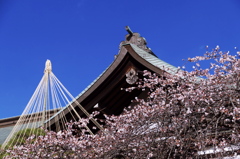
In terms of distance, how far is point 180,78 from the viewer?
468 cm

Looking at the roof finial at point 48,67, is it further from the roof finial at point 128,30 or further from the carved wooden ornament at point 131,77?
the carved wooden ornament at point 131,77

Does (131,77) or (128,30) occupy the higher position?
(128,30)

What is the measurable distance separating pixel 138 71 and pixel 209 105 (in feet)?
6.29

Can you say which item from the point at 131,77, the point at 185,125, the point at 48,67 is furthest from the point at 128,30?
the point at 185,125

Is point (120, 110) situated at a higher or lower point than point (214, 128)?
higher

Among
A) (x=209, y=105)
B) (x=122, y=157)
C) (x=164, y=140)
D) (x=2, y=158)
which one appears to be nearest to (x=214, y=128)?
(x=209, y=105)

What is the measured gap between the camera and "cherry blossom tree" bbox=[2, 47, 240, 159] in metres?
3.80

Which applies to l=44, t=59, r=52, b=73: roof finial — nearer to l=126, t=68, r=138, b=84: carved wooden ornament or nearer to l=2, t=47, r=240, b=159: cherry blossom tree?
l=126, t=68, r=138, b=84: carved wooden ornament

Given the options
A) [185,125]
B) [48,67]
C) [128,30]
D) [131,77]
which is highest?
[128,30]

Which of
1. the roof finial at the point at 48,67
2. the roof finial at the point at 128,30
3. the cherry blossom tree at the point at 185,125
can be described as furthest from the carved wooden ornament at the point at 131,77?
the roof finial at the point at 48,67

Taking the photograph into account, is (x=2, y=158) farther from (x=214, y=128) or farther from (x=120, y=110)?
(x=214, y=128)

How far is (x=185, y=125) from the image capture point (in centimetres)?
394

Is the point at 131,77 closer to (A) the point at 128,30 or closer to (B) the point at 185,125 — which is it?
(A) the point at 128,30

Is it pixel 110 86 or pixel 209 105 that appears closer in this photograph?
pixel 209 105
